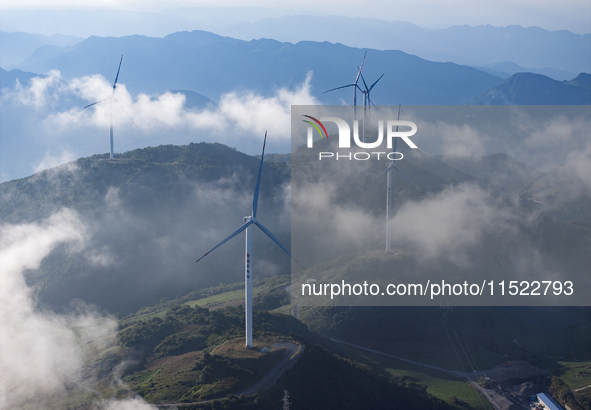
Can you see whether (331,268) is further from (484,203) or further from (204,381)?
(204,381)

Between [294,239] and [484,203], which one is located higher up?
[484,203]

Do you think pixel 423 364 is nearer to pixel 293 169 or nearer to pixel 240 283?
pixel 240 283

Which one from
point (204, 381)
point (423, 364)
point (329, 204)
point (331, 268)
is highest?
point (329, 204)

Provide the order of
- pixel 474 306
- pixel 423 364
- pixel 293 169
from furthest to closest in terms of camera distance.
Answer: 1. pixel 293 169
2. pixel 474 306
3. pixel 423 364

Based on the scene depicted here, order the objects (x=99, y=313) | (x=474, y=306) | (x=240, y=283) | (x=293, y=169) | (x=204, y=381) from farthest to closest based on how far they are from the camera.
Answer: (x=293, y=169), (x=240, y=283), (x=99, y=313), (x=474, y=306), (x=204, y=381)

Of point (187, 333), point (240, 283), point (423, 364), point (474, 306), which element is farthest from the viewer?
point (240, 283)

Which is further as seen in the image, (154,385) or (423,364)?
(423,364)

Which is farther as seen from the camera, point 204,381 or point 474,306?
point 474,306

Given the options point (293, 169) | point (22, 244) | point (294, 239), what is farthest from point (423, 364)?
point (22, 244)

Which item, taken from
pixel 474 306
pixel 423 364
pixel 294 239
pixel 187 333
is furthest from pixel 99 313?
pixel 474 306
